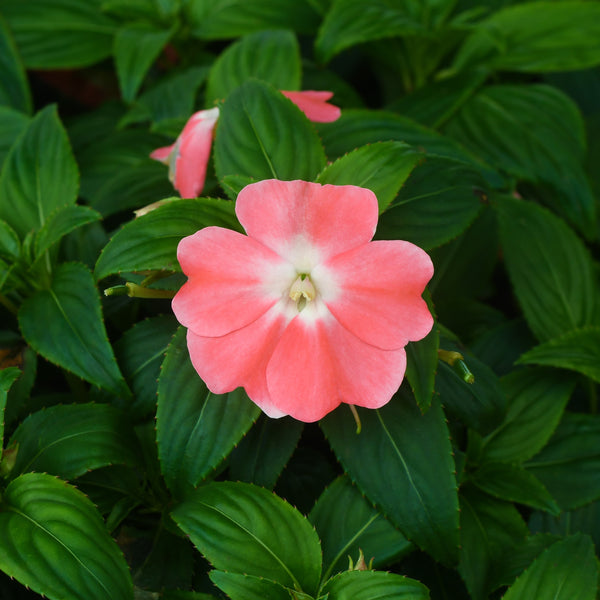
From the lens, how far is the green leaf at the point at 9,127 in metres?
1.27

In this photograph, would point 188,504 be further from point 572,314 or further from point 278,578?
point 572,314

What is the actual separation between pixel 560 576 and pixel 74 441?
2.09 feet

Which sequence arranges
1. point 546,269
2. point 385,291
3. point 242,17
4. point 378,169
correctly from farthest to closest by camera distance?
1. point 242,17
2. point 546,269
3. point 378,169
4. point 385,291

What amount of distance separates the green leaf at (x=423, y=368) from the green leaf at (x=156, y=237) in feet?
0.96

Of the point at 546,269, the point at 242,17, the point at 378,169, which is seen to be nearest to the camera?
the point at 378,169

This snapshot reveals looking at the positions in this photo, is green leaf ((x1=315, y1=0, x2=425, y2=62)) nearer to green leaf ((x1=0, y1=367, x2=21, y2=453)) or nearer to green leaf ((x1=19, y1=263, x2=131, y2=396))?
green leaf ((x1=19, y1=263, x2=131, y2=396))

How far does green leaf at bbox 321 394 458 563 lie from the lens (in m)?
0.83

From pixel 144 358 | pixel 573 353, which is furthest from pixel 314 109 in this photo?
pixel 573 353

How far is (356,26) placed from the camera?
134cm

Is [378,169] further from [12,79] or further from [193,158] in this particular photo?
[12,79]

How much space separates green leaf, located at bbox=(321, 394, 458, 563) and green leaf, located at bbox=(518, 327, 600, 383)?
10.4 inches

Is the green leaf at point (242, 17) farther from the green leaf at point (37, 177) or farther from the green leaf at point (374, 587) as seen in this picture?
the green leaf at point (374, 587)

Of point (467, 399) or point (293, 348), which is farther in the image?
point (467, 399)

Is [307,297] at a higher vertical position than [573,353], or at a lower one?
higher
